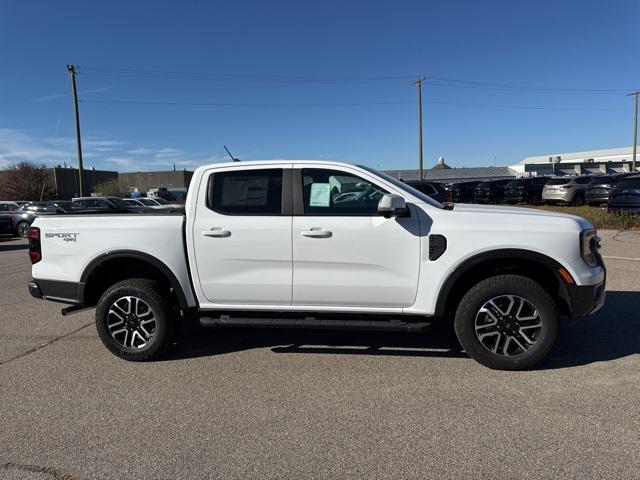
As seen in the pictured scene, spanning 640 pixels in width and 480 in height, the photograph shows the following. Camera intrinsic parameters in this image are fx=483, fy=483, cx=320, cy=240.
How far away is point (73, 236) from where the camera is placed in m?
4.70

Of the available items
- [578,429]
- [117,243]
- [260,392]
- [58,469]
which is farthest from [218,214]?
[578,429]

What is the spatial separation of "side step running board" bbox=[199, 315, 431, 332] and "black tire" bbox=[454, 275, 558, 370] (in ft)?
1.13

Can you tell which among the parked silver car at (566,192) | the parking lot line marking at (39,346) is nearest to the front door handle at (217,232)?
the parking lot line marking at (39,346)

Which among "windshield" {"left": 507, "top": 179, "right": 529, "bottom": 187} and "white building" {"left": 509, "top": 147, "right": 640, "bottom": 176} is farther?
"white building" {"left": 509, "top": 147, "right": 640, "bottom": 176}

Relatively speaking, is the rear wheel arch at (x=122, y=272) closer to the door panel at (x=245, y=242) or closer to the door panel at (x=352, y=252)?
the door panel at (x=245, y=242)

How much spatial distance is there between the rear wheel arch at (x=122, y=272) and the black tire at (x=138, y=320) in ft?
0.55

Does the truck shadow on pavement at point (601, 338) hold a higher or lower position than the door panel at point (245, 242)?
lower

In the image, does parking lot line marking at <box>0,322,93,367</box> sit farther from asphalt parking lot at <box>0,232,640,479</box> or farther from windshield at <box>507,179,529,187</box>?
windshield at <box>507,179,529,187</box>

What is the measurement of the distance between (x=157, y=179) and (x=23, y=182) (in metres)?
32.5

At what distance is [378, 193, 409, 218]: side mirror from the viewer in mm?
3980

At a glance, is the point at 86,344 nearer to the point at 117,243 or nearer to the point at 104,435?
the point at 117,243

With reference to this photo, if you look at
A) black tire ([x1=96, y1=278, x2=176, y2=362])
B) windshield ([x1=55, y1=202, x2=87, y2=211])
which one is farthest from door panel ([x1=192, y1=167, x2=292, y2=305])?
windshield ([x1=55, y1=202, x2=87, y2=211])

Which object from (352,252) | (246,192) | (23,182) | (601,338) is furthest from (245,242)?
(23,182)

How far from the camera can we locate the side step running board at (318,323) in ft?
13.8
